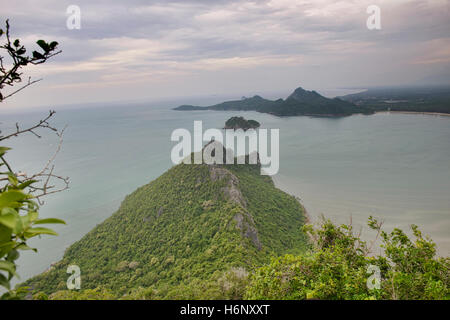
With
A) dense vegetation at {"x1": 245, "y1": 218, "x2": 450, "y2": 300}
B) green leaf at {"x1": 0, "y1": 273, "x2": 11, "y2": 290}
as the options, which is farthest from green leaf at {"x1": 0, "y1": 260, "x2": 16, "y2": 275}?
dense vegetation at {"x1": 245, "y1": 218, "x2": 450, "y2": 300}

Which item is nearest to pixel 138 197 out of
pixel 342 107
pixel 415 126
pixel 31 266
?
pixel 31 266

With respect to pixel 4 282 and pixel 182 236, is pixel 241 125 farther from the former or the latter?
pixel 4 282

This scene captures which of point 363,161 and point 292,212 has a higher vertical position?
point 363,161

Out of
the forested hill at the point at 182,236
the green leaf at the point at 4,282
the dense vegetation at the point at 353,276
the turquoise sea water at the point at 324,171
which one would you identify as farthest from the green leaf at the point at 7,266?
the turquoise sea water at the point at 324,171

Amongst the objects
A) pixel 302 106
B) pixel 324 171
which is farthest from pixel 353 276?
pixel 302 106

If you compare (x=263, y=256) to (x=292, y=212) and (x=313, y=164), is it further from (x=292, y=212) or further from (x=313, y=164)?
(x=313, y=164)

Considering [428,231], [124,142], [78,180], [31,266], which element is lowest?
[31,266]
